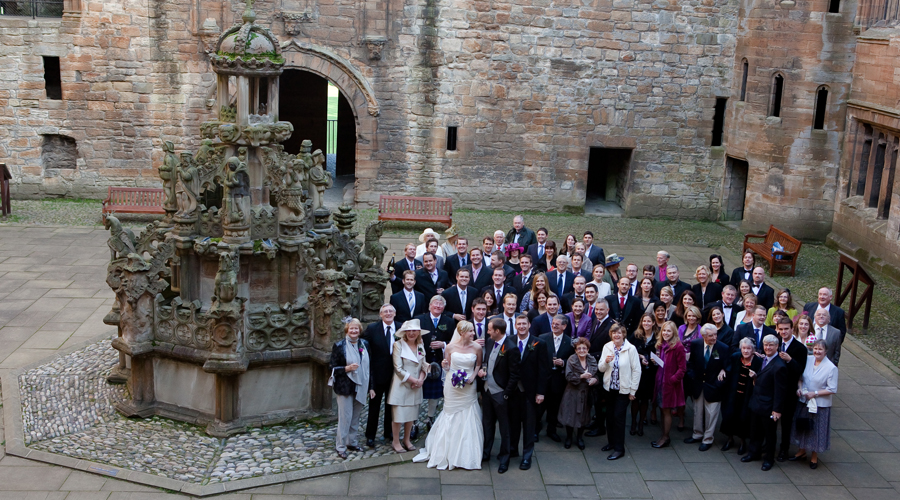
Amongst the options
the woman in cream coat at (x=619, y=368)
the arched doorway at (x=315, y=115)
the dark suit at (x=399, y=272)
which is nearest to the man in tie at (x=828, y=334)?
the woman in cream coat at (x=619, y=368)

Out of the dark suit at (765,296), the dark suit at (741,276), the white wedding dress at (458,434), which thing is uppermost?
the dark suit at (741,276)

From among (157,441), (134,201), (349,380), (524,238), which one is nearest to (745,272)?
(524,238)

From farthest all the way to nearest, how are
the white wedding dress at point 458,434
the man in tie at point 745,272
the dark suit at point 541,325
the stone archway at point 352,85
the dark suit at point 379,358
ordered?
the stone archway at point 352,85 → the man in tie at point 745,272 → the dark suit at point 541,325 → the dark suit at point 379,358 → the white wedding dress at point 458,434

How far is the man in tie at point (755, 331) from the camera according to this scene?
10.1 metres

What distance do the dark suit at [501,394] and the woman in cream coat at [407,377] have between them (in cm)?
64

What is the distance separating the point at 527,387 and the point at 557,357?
0.60m

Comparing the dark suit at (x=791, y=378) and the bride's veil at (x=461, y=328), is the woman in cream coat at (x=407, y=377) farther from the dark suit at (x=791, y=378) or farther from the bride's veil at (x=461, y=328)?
the dark suit at (x=791, y=378)

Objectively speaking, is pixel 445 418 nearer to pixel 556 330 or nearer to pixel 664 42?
pixel 556 330

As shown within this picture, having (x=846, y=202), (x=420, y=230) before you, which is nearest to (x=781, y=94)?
(x=846, y=202)

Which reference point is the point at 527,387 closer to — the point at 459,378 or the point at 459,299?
the point at 459,378

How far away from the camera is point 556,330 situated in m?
9.71

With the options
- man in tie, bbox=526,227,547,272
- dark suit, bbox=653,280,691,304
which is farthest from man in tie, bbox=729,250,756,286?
man in tie, bbox=526,227,547,272

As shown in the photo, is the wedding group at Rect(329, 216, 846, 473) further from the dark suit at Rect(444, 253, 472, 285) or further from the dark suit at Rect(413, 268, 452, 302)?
the dark suit at Rect(444, 253, 472, 285)

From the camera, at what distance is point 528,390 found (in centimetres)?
933
